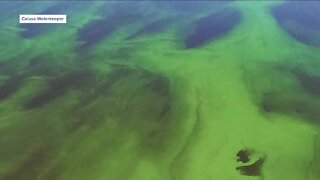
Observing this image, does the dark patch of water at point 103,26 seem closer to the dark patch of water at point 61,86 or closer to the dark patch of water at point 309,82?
the dark patch of water at point 61,86

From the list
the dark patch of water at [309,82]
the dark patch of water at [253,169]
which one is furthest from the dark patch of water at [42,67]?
the dark patch of water at [309,82]

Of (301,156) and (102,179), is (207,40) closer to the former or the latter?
(301,156)

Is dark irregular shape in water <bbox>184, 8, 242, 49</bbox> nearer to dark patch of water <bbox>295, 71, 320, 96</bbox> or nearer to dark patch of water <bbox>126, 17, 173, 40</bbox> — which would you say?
dark patch of water <bbox>126, 17, 173, 40</bbox>

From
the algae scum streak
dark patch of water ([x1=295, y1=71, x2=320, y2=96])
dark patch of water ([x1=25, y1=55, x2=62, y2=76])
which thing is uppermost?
dark patch of water ([x1=295, y1=71, x2=320, y2=96])

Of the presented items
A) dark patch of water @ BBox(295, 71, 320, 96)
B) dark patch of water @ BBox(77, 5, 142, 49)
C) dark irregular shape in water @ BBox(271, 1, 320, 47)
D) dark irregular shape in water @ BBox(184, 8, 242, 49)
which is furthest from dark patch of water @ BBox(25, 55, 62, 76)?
dark irregular shape in water @ BBox(271, 1, 320, 47)

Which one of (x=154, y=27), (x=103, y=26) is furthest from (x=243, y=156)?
(x=103, y=26)

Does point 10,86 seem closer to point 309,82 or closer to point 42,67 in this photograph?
point 42,67
